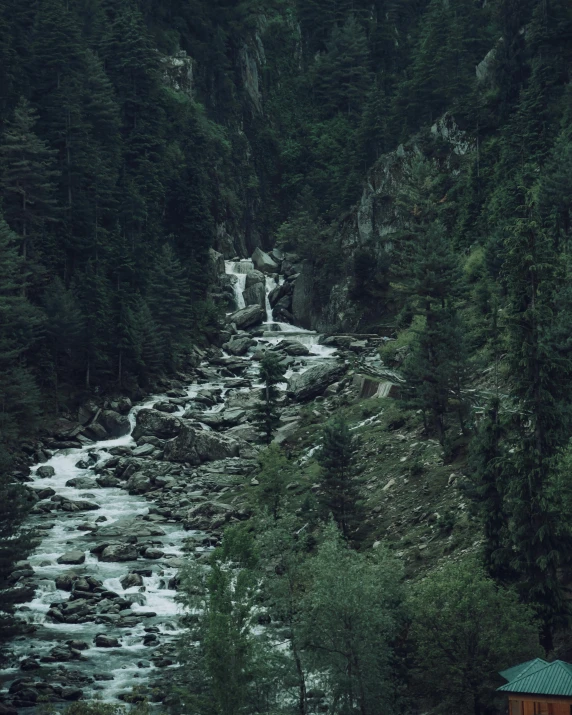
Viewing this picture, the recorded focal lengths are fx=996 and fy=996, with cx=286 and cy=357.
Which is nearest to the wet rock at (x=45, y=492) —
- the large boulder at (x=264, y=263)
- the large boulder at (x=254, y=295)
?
the large boulder at (x=254, y=295)

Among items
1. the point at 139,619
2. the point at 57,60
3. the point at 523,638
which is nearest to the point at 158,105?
the point at 57,60

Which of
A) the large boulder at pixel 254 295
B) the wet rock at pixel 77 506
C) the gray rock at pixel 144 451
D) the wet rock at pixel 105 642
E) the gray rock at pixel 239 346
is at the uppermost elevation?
the large boulder at pixel 254 295

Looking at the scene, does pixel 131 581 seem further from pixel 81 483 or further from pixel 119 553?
pixel 81 483

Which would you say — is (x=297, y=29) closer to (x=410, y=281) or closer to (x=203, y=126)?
(x=203, y=126)

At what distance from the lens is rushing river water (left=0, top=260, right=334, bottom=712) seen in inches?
2029

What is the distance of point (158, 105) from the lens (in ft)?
487

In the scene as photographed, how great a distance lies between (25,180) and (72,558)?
5574cm

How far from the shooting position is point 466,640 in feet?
136

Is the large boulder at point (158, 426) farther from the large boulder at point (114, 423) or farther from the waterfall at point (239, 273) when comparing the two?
the waterfall at point (239, 273)

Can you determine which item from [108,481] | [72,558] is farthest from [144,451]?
[72,558]

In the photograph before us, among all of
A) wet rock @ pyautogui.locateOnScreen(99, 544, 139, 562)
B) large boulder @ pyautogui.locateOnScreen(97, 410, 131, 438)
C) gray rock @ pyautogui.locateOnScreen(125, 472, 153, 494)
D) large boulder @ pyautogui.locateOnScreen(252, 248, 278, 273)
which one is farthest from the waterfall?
wet rock @ pyautogui.locateOnScreen(99, 544, 139, 562)

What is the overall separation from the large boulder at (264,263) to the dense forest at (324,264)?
12.9 ft

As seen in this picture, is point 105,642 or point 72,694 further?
point 105,642

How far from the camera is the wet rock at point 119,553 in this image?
68.1m
